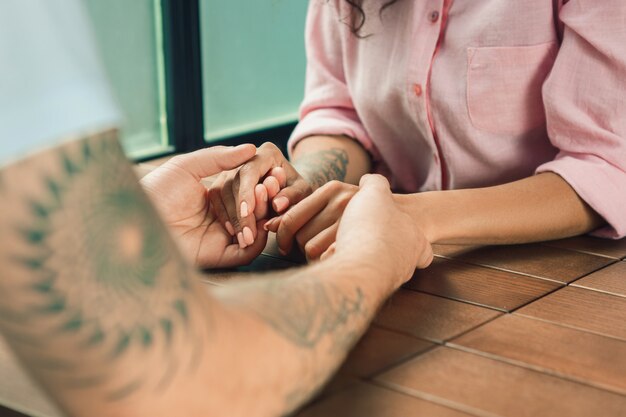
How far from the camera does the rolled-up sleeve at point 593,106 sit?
1.30 metres

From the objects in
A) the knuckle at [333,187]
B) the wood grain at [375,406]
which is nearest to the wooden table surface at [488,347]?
the wood grain at [375,406]

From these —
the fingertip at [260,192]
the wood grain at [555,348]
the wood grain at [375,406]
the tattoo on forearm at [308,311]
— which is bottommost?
the wood grain at [555,348]

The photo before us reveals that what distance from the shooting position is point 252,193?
4.12 feet

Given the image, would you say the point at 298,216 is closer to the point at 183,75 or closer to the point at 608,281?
the point at 608,281

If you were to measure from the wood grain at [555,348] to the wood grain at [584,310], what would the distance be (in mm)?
20

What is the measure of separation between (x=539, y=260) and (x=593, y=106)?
0.26 meters

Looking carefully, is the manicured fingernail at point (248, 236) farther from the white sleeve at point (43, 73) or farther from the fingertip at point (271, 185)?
the white sleeve at point (43, 73)

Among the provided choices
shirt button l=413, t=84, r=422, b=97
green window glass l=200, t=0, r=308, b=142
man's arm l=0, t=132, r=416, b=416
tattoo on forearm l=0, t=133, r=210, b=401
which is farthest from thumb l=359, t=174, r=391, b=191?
green window glass l=200, t=0, r=308, b=142

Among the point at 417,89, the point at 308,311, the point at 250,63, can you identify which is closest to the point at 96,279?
the point at 308,311

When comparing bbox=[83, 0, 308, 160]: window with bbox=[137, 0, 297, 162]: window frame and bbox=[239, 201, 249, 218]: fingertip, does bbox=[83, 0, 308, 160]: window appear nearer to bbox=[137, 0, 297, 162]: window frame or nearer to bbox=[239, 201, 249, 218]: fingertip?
bbox=[137, 0, 297, 162]: window frame

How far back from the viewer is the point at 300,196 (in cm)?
133

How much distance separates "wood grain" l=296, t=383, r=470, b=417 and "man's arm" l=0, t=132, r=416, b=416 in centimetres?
7

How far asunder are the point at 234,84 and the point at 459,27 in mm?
1839

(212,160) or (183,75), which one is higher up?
(212,160)
